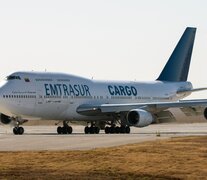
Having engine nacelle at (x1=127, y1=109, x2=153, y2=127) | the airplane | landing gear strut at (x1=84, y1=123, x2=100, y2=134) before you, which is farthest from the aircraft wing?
landing gear strut at (x1=84, y1=123, x2=100, y2=134)

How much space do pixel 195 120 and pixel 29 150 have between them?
75.2 meters

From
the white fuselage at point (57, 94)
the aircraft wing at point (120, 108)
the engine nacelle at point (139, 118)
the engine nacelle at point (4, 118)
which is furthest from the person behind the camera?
the engine nacelle at point (4, 118)

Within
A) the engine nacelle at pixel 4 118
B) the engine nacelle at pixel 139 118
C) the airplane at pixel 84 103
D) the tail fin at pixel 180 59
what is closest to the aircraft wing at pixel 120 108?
the airplane at pixel 84 103

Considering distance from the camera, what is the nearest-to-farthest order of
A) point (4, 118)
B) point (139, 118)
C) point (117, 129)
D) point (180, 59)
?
point (139, 118) → point (4, 118) → point (117, 129) → point (180, 59)

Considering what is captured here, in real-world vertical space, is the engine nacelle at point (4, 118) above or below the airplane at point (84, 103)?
below

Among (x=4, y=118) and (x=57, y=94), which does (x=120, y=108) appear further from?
(x=4, y=118)

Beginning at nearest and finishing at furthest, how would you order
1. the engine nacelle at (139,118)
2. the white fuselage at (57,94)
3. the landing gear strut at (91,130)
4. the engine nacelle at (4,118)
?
the white fuselage at (57,94) < the engine nacelle at (139,118) < the engine nacelle at (4,118) < the landing gear strut at (91,130)

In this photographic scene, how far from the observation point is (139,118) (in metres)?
51.4

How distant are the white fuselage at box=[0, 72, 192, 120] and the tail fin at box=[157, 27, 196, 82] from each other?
190 inches

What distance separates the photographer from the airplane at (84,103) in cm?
5047

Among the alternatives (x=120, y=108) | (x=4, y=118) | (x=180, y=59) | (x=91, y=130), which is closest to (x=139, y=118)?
(x=120, y=108)

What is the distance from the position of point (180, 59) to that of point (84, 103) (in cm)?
1366

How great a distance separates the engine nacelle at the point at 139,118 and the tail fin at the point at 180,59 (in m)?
13.4

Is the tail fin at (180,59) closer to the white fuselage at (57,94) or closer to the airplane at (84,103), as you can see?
the airplane at (84,103)
